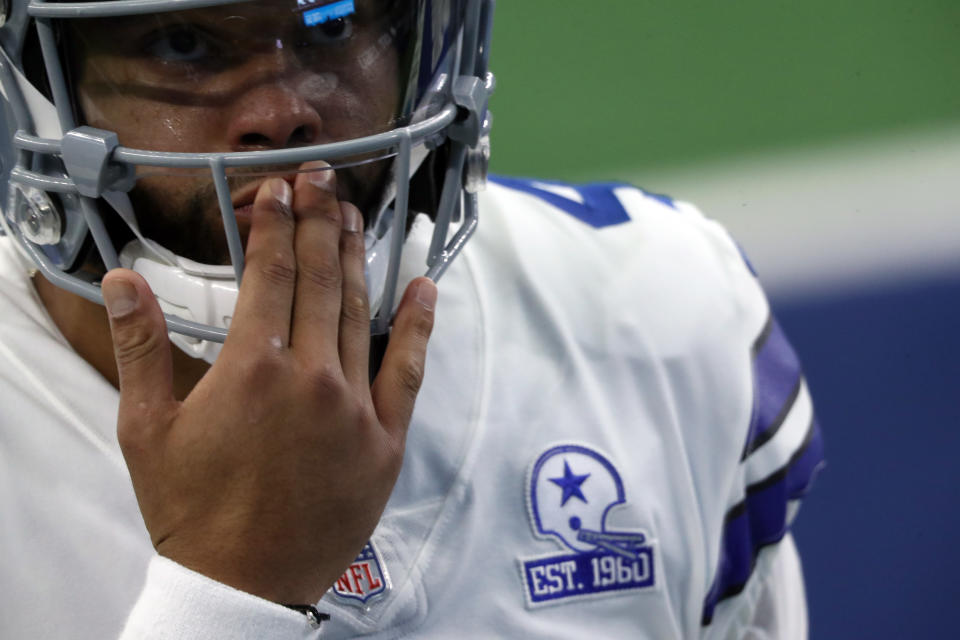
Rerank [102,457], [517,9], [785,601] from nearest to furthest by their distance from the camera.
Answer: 1. [102,457]
2. [785,601]
3. [517,9]

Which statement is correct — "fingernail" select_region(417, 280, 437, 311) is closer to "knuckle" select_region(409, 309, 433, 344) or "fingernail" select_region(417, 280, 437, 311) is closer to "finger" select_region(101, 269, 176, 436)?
"knuckle" select_region(409, 309, 433, 344)

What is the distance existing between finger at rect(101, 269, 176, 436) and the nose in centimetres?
12

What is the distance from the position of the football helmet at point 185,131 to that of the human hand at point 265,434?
2.2 inches

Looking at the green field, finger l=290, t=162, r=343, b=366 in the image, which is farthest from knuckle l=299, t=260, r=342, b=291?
the green field

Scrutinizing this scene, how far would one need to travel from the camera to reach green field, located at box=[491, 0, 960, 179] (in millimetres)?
1421

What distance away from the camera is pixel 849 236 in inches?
62.0

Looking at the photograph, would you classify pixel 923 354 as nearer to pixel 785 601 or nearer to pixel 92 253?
pixel 785 601

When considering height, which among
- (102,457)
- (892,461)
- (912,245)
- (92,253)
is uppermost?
(92,253)

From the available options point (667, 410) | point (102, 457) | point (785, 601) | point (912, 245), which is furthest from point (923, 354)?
point (102, 457)

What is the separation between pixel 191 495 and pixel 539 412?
0.33 metres

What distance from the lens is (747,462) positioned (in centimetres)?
91

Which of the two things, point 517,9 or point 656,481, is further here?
point 517,9

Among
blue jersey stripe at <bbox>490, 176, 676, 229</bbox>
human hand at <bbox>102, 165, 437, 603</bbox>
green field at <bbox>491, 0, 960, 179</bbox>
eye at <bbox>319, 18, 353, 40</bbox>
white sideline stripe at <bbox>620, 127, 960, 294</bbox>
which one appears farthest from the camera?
white sideline stripe at <bbox>620, 127, 960, 294</bbox>

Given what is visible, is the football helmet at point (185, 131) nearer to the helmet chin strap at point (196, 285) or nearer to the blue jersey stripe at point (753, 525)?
the helmet chin strap at point (196, 285)
